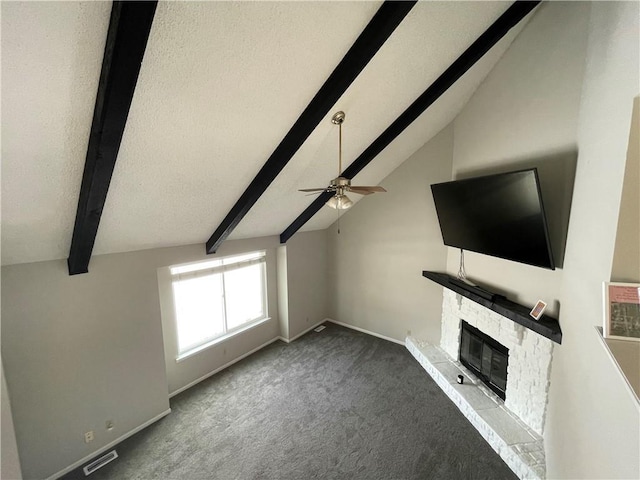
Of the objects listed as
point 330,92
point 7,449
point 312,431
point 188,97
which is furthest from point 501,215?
point 7,449

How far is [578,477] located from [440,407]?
1.77 m

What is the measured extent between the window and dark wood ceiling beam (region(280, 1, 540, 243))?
2.45m

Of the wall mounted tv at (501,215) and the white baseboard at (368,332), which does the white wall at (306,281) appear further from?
the wall mounted tv at (501,215)

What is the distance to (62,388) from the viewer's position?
2.56 m

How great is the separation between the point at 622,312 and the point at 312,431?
3045 mm

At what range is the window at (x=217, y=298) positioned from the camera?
382 cm

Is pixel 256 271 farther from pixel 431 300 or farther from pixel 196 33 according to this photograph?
pixel 196 33

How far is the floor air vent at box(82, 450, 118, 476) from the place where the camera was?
102 inches

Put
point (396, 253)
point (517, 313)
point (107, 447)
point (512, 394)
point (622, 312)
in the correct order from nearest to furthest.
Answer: point (622, 312) → point (517, 313) → point (107, 447) → point (512, 394) → point (396, 253)

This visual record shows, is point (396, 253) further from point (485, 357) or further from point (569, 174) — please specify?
point (569, 174)

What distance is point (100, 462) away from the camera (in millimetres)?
2676

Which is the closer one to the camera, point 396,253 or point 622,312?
point 622,312

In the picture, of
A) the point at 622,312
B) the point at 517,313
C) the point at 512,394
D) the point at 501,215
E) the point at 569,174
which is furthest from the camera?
the point at 512,394

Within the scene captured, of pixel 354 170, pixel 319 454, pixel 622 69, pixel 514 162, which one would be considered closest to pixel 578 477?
pixel 319 454
